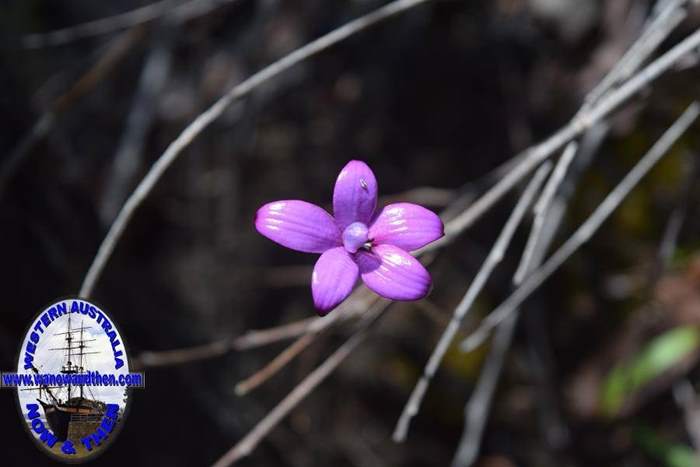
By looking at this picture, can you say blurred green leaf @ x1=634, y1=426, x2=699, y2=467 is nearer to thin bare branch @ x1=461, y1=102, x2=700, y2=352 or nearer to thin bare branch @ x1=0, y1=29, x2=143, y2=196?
thin bare branch @ x1=461, y1=102, x2=700, y2=352

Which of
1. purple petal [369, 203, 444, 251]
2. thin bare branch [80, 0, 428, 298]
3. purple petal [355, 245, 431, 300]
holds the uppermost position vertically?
thin bare branch [80, 0, 428, 298]

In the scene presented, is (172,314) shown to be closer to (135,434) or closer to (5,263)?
(135,434)

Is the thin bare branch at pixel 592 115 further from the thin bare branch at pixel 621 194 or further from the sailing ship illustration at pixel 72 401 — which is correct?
the sailing ship illustration at pixel 72 401

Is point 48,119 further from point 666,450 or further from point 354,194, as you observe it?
point 666,450

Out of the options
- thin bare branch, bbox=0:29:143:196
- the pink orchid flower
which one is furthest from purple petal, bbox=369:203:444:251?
thin bare branch, bbox=0:29:143:196

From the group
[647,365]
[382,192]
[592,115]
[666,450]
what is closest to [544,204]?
[592,115]

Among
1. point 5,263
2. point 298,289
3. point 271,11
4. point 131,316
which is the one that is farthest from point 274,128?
point 5,263
